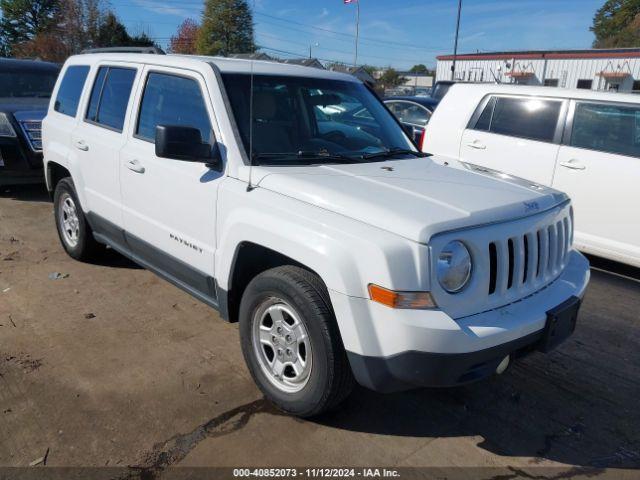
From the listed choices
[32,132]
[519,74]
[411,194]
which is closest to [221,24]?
[519,74]

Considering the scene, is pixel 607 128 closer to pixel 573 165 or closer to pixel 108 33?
pixel 573 165

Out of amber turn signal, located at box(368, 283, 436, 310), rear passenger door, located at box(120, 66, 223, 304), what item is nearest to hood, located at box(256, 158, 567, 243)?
amber turn signal, located at box(368, 283, 436, 310)

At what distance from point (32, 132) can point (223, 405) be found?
6268 mm

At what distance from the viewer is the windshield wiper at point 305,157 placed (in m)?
3.25

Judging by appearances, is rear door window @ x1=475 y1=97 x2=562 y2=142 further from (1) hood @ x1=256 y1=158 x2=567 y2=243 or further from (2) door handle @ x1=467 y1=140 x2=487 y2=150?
(1) hood @ x1=256 y1=158 x2=567 y2=243

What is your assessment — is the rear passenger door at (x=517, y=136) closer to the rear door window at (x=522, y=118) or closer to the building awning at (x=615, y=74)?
the rear door window at (x=522, y=118)

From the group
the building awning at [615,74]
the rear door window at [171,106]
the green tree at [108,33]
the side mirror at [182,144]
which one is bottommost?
the side mirror at [182,144]

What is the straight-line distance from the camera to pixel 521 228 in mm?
2779

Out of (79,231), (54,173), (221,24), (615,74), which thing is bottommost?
(79,231)

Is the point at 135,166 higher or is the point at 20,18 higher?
the point at 20,18

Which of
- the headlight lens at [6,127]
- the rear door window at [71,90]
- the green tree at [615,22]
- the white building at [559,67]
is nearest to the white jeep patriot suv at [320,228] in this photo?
the rear door window at [71,90]

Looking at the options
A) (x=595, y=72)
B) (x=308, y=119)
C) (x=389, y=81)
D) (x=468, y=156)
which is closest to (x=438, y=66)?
(x=595, y=72)

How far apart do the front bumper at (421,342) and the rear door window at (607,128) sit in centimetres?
386

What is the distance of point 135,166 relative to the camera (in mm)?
3887
